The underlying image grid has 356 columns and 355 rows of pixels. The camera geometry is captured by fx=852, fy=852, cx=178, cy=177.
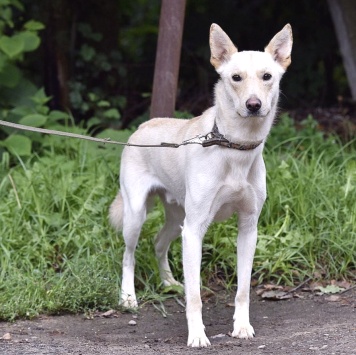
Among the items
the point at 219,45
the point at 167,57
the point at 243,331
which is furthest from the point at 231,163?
the point at 167,57

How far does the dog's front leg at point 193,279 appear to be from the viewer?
4590mm

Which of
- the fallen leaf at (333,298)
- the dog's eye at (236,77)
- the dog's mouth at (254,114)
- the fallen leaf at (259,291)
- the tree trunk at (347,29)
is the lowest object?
the fallen leaf at (259,291)

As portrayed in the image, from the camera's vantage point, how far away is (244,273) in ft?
15.9

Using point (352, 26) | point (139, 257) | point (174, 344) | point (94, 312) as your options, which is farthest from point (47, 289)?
point (352, 26)

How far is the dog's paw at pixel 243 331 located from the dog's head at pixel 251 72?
120cm

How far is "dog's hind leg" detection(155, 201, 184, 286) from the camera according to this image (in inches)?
228

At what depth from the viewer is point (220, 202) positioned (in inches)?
187

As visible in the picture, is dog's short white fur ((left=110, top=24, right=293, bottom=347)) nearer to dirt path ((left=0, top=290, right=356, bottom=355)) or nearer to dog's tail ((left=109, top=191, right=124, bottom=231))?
dirt path ((left=0, top=290, right=356, bottom=355))

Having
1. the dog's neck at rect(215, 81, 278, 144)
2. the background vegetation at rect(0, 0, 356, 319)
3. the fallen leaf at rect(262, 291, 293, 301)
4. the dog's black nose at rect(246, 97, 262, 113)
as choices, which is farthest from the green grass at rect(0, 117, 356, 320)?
the dog's black nose at rect(246, 97, 262, 113)

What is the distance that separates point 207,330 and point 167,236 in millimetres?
923

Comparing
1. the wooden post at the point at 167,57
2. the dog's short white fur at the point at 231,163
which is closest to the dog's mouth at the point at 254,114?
the dog's short white fur at the point at 231,163

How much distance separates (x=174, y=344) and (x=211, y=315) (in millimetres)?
827

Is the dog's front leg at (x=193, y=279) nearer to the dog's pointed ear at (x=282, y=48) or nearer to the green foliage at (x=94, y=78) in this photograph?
the dog's pointed ear at (x=282, y=48)

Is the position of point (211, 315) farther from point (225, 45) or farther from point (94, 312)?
point (225, 45)
